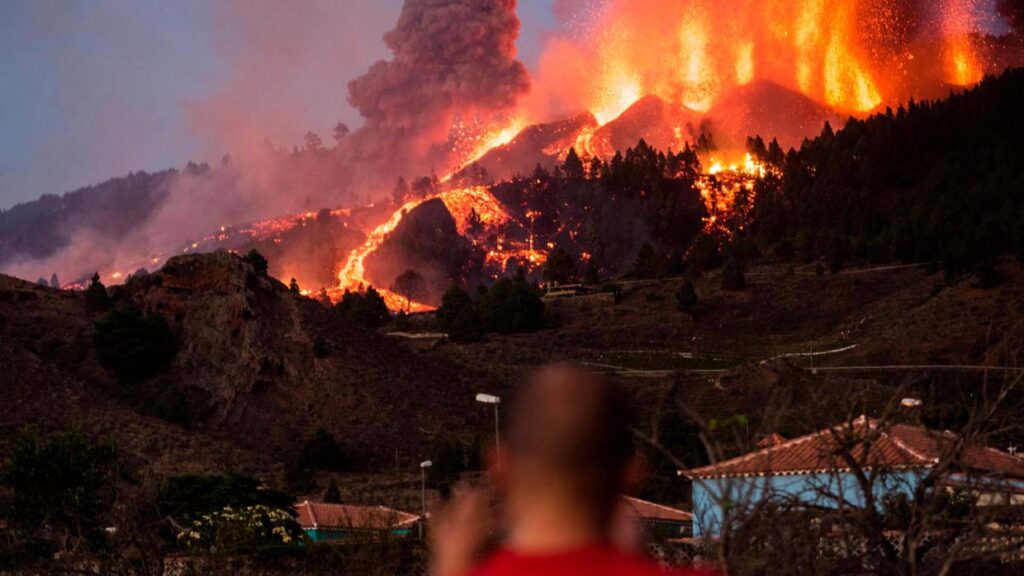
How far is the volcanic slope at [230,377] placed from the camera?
39125 mm

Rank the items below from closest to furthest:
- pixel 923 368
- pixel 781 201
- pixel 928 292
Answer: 1. pixel 923 368
2. pixel 928 292
3. pixel 781 201

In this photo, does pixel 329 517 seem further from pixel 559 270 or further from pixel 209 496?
pixel 559 270

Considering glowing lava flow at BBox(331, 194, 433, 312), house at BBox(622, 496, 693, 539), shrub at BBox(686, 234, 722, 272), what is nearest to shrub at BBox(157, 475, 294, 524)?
house at BBox(622, 496, 693, 539)

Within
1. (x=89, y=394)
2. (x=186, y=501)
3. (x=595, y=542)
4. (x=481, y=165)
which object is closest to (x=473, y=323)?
(x=89, y=394)

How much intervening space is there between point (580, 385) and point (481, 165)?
192889 mm

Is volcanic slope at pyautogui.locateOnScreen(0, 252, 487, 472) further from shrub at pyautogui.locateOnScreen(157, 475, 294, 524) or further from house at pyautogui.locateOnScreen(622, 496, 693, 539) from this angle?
house at pyautogui.locateOnScreen(622, 496, 693, 539)

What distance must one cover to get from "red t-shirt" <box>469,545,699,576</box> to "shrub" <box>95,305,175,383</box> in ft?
147

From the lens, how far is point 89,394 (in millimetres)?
40500

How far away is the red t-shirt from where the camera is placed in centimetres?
188

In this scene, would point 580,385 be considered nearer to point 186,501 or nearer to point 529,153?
point 186,501

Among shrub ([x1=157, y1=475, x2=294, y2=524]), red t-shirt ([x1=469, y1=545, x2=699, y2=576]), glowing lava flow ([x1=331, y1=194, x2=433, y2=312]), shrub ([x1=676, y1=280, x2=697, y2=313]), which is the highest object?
glowing lava flow ([x1=331, y1=194, x2=433, y2=312])

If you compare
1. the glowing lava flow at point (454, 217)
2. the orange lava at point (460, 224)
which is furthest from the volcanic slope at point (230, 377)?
the glowing lava flow at point (454, 217)

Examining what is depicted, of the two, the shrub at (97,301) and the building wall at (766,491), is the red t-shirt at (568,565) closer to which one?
the building wall at (766,491)

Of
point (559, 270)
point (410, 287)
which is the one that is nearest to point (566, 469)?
point (559, 270)
